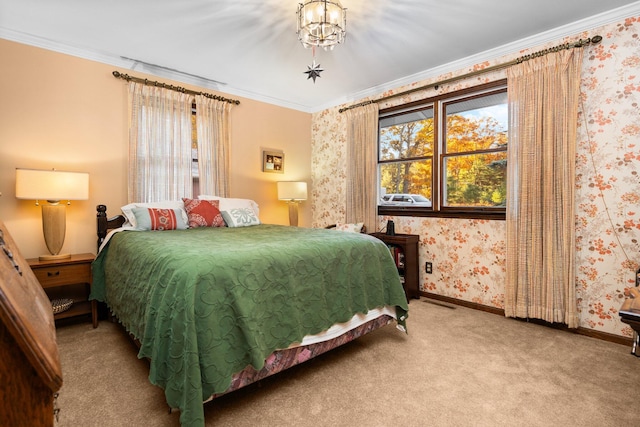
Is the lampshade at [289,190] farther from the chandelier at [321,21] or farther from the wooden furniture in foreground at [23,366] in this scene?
the wooden furniture in foreground at [23,366]

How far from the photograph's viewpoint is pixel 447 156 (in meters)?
3.52

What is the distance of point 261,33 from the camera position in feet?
9.24

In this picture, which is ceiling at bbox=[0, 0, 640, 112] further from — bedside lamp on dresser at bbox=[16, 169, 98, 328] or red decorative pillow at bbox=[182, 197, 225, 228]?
red decorative pillow at bbox=[182, 197, 225, 228]

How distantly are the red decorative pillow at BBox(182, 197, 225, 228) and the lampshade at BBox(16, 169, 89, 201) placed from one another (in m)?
0.87

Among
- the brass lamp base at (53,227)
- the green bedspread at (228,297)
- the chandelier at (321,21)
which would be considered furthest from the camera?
the brass lamp base at (53,227)

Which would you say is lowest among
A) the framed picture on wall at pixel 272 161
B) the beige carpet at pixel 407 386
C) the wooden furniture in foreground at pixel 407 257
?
the beige carpet at pixel 407 386

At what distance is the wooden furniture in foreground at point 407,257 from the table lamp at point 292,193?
1.26m

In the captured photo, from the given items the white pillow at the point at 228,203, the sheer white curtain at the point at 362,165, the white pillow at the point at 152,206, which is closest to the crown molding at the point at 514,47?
the sheer white curtain at the point at 362,165

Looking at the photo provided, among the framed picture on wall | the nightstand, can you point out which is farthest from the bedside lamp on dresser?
the framed picture on wall

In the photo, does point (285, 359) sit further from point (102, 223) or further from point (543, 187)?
point (543, 187)

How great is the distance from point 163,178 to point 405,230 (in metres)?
2.81

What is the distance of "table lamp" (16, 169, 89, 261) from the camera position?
2.52 m

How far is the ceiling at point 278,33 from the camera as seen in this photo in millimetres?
2418

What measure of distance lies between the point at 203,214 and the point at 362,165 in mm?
2035
